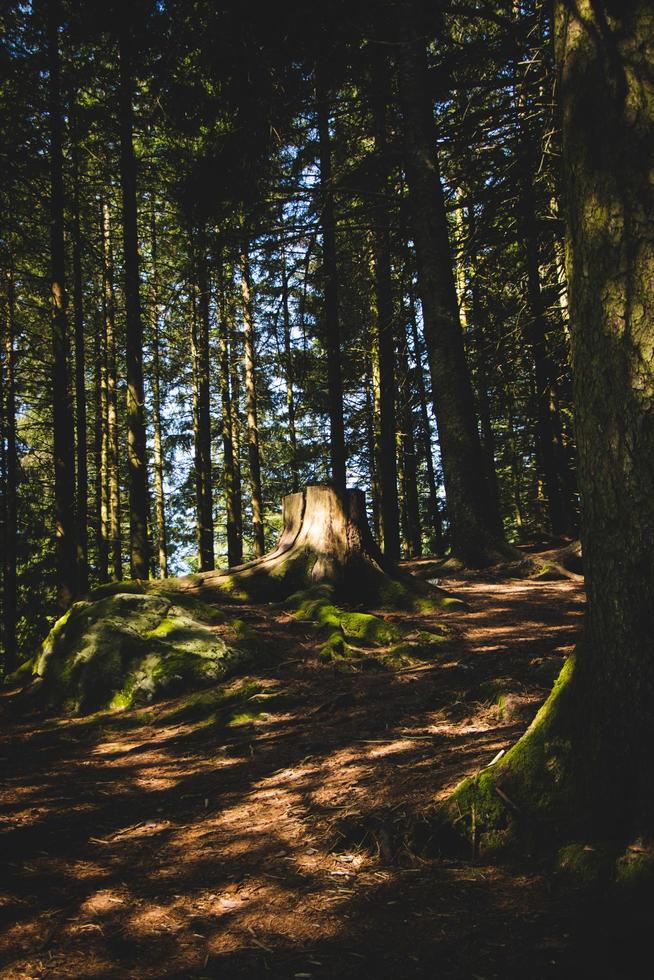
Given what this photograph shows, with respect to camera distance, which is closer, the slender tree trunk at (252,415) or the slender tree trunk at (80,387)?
the slender tree trunk at (80,387)

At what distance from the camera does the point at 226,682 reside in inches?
224

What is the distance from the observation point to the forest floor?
6.49 feet

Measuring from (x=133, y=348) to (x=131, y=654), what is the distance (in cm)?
674

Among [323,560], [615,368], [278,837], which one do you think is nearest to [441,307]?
[323,560]

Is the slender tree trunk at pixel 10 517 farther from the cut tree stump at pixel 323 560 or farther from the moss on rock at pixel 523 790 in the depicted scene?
the moss on rock at pixel 523 790

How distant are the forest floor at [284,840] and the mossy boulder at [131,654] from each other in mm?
327

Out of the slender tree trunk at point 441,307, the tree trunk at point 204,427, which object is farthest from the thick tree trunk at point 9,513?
the slender tree trunk at point 441,307

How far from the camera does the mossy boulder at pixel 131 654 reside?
19.0 ft

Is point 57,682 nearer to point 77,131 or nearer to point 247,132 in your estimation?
point 247,132

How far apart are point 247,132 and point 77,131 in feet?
18.5

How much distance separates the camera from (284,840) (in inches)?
113

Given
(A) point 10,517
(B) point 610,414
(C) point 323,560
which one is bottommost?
(C) point 323,560

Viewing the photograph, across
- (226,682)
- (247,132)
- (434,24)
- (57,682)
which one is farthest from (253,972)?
(434,24)

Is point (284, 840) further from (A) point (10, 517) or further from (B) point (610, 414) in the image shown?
(A) point (10, 517)
